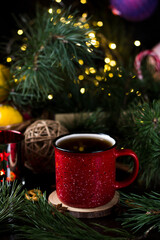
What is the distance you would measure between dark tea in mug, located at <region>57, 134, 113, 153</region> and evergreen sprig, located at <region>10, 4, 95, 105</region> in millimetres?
127

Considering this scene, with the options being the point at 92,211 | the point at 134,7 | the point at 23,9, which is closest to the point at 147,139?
the point at 92,211

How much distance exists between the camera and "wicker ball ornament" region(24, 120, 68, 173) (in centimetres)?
61

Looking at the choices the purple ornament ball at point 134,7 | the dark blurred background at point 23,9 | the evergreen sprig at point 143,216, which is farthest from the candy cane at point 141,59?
the evergreen sprig at point 143,216

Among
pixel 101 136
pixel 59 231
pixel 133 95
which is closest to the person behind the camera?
pixel 59 231

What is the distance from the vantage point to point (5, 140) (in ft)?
1.95

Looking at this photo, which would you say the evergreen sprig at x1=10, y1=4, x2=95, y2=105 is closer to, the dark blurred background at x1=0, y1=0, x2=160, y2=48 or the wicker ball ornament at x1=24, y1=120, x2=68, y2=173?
the wicker ball ornament at x1=24, y1=120, x2=68, y2=173

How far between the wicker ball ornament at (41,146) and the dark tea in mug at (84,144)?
87 mm

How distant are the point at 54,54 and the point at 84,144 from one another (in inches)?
7.6

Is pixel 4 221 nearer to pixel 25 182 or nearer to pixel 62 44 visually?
pixel 25 182

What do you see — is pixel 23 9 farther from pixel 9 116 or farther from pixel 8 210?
pixel 8 210

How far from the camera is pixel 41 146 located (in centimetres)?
62

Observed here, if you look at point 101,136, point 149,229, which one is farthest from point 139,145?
point 149,229

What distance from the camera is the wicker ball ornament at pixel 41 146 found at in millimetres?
613

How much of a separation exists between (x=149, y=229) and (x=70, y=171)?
0.14m
